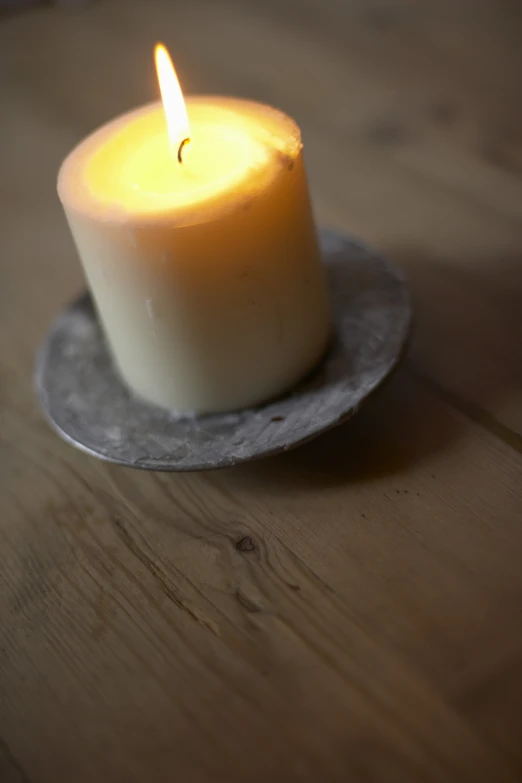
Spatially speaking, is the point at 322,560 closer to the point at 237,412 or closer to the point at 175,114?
the point at 237,412

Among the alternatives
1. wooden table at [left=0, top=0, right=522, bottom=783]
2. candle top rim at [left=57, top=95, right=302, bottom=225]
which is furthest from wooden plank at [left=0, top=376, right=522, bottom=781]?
candle top rim at [left=57, top=95, right=302, bottom=225]

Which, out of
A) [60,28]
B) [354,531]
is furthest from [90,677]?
[60,28]

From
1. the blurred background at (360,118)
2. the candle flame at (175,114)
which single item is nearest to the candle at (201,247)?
the candle flame at (175,114)

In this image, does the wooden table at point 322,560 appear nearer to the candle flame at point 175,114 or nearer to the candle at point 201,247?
the candle at point 201,247

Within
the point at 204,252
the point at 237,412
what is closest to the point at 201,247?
the point at 204,252

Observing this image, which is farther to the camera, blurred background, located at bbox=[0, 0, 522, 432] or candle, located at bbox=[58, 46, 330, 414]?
blurred background, located at bbox=[0, 0, 522, 432]

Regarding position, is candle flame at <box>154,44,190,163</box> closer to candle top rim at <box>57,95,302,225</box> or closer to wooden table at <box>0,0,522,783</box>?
candle top rim at <box>57,95,302,225</box>
